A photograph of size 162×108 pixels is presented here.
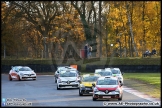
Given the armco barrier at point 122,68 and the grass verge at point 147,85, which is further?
the armco barrier at point 122,68

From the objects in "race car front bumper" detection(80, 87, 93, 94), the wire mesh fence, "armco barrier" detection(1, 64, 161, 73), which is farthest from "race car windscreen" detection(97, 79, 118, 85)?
the wire mesh fence

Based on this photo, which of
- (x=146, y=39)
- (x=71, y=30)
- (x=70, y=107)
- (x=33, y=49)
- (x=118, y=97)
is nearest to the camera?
(x=70, y=107)

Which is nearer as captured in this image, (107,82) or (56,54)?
(107,82)

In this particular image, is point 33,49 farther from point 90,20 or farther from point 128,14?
point 128,14

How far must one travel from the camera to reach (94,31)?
71.1 meters

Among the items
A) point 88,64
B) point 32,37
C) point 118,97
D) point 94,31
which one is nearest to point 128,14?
point 94,31

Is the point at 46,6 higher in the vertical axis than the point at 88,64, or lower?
higher

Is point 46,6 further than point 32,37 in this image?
No

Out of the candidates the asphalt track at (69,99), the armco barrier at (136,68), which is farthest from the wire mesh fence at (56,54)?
the asphalt track at (69,99)

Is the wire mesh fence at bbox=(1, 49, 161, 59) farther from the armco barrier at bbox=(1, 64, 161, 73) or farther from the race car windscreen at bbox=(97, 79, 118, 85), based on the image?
the race car windscreen at bbox=(97, 79, 118, 85)

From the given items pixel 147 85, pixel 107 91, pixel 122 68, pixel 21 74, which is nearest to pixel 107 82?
pixel 107 91

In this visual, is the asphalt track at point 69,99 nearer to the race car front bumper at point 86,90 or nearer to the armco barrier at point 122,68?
the race car front bumper at point 86,90

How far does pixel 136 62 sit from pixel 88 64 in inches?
264

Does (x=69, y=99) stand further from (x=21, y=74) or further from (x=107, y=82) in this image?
(x=21, y=74)
